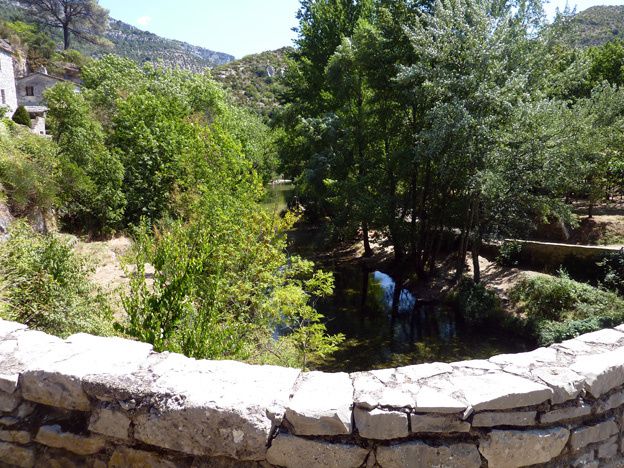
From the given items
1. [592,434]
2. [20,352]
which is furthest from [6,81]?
[592,434]

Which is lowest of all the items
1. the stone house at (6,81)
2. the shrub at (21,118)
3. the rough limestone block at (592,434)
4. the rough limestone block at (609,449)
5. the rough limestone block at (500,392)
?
the rough limestone block at (609,449)

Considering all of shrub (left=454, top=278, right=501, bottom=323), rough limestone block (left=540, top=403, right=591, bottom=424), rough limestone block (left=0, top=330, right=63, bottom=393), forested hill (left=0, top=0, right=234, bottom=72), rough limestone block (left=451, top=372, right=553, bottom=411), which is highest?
forested hill (left=0, top=0, right=234, bottom=72)

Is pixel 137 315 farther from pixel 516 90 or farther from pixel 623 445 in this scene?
pixel 516 90

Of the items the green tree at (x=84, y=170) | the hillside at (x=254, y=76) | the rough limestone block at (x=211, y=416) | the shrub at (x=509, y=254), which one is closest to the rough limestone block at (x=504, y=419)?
the rough limestone block at (x=211, y=416)

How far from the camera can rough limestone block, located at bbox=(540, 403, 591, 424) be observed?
2779mm

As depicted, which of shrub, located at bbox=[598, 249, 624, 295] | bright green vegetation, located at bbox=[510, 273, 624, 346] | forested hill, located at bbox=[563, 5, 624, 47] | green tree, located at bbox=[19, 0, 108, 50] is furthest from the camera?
green tree, located at bbox=[19, 0, 108, 50]

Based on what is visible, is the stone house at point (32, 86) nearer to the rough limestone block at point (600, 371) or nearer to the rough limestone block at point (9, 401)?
the rough limestone block at point (9, 401)

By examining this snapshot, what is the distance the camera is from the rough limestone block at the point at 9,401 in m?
2.80

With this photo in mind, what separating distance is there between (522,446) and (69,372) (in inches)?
108

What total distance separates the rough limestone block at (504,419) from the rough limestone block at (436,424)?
81 mm

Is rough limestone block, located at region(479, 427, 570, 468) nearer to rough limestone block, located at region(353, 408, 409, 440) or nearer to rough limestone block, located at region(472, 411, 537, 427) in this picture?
rough limestone block, located at region(472, 411, 537, 427)

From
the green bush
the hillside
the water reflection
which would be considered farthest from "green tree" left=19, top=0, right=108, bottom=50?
the green bush

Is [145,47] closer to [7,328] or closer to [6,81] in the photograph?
[6,81]

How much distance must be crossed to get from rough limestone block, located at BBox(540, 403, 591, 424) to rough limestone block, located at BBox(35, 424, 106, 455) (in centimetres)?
269
